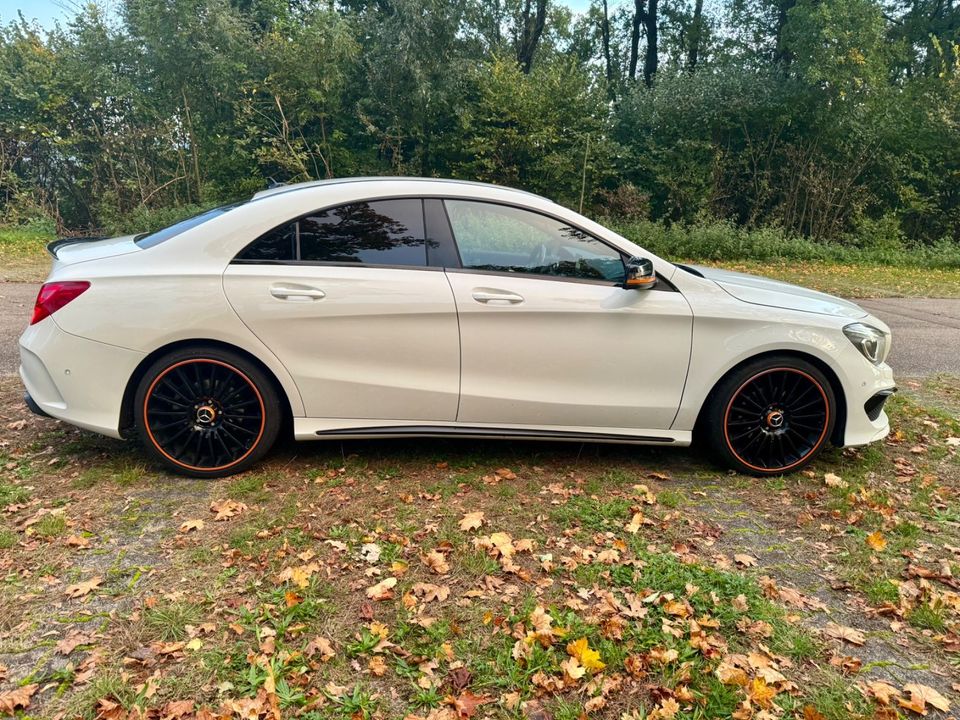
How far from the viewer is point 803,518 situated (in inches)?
137

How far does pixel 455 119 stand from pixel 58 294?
1639 cm

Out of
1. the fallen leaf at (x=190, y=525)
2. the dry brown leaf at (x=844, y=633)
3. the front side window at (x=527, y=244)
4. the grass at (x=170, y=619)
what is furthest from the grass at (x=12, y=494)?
the dry brown leaf at (x=844, y=633)

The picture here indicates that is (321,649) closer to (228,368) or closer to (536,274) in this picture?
(228,368)

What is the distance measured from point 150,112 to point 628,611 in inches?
708

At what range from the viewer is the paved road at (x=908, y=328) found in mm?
6488

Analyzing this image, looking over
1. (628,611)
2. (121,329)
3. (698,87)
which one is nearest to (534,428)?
(628,611)

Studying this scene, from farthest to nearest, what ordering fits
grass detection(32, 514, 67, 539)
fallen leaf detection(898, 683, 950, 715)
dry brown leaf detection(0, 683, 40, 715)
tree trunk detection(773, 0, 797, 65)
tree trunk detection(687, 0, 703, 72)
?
tree trunk detection(687, 0, 703, 72)
tree trunk detection(773, 0, 797, 65)
grass detection(32, 514, 67, 539)
fallen leaf detection(898, 683, 950, 715)
dry brown leaf detection(0, 683, 40, 715)

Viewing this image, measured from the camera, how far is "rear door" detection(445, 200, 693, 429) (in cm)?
362

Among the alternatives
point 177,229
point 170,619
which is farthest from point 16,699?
point 177,229

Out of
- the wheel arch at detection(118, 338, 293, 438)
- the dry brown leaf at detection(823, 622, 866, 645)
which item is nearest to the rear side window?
the wheel arch at detection(118, 338, 293, 438)

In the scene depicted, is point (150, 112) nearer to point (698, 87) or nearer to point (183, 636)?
point (698, 87)

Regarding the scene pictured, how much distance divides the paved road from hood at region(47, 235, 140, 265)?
2.02 metres

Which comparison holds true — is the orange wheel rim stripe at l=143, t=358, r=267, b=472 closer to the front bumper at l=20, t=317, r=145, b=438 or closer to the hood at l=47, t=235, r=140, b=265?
the front bumper at l=20, t=317, r=145, b=438

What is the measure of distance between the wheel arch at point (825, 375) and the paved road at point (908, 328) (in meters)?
2.97
